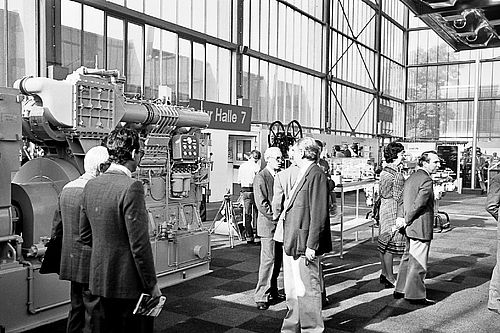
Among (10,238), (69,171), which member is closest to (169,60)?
(69,171)

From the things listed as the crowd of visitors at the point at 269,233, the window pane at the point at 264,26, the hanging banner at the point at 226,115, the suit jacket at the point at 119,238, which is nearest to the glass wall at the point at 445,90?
the window pane at the point at 264,26

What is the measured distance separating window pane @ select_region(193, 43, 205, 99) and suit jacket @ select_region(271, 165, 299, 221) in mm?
10281

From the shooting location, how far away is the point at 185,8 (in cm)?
1359

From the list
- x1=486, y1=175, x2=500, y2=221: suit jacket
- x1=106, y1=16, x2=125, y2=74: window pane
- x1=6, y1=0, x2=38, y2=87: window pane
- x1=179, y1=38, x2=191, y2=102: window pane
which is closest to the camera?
x1=486, y1=175, x2=500, y2=221: suit jacket

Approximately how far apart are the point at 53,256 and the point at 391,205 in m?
3.77

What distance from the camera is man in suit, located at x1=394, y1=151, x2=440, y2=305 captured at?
5.14 metres

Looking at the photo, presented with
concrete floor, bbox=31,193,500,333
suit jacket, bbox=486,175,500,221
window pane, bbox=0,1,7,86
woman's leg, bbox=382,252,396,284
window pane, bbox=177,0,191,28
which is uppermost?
window pane, bbox=177,0,191,28

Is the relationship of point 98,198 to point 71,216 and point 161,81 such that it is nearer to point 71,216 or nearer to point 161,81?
point 71,216

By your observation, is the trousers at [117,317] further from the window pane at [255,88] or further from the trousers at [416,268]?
the window pane at [255,88]

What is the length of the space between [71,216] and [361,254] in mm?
5480

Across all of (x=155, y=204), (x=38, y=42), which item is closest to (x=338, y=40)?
A: (x=38, y=42)

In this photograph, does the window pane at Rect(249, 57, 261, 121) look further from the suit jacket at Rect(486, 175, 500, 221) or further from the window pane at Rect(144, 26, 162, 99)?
the suit jacket at Rect(486, 175, 500, 221)

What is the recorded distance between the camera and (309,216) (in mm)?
3936

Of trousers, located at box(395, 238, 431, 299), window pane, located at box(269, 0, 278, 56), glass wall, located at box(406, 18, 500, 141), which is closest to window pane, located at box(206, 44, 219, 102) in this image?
window pane, located at box(269, 0, 278, 56)
